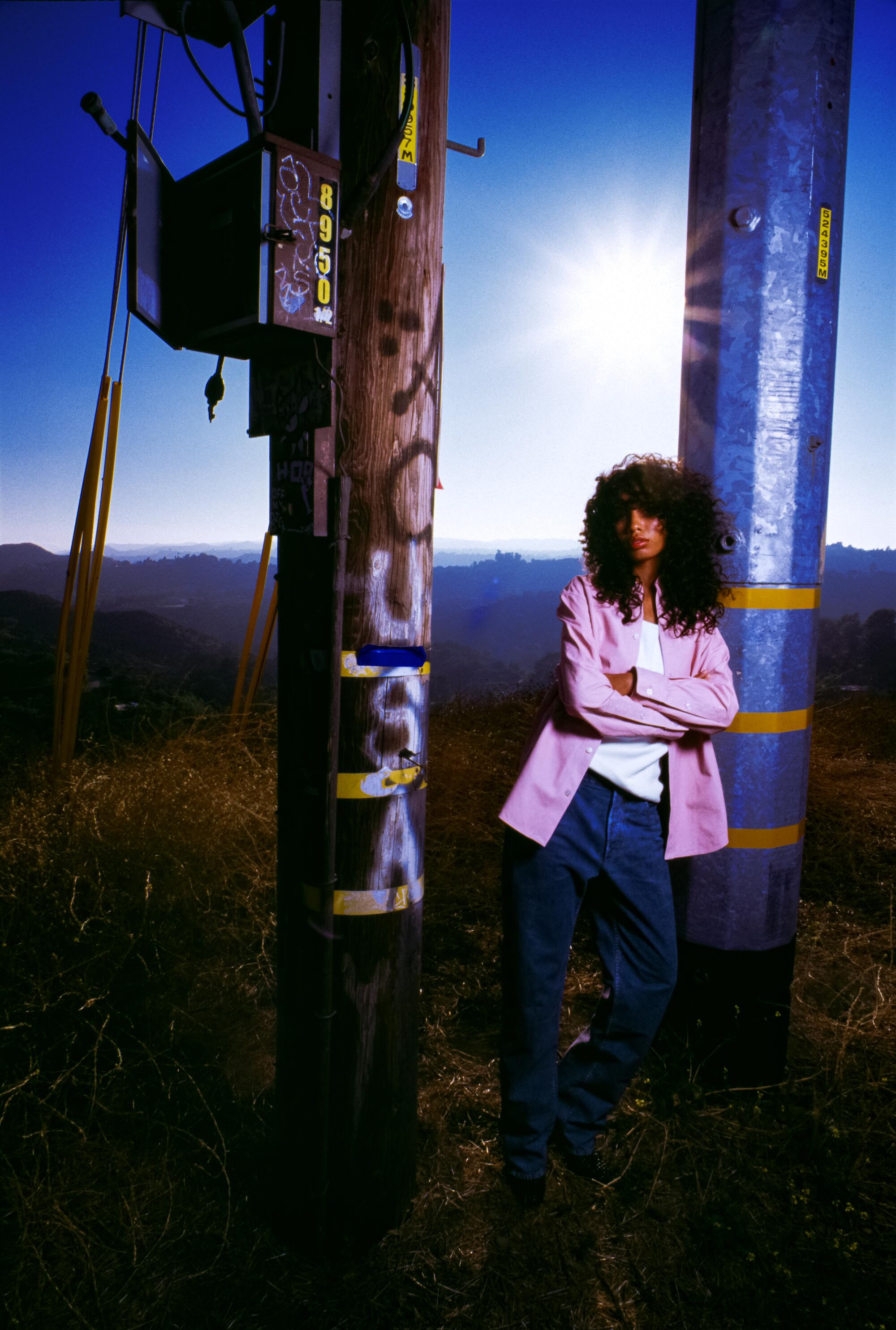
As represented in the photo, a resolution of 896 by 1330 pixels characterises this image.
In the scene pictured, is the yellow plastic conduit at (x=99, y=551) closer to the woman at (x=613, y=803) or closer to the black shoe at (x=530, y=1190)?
the woman at (x=613, y=803)

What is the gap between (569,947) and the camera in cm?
219

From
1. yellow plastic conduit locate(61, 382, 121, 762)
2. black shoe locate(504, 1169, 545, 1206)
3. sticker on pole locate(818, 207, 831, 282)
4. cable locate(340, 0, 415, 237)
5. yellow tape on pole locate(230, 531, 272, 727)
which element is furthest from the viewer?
yellow tape on pole locate(230, 531, 272, 727)

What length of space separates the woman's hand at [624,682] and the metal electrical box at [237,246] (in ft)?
4.03

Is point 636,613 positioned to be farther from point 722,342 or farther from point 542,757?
point 722,342

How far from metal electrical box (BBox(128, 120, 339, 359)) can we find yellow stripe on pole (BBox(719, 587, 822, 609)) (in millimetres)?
1624

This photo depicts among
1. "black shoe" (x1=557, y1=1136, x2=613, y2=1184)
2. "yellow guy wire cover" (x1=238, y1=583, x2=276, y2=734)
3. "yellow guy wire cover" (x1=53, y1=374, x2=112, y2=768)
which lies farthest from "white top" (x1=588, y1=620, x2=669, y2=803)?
"yellow guy wire cover" (x1=53, y1=374, x2=112, y2=768)

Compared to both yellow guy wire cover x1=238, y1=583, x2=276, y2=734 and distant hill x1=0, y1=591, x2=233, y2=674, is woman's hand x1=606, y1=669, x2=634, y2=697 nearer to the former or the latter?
yellow guy wire cover x1=238, y1=583, x2=276, y2=734

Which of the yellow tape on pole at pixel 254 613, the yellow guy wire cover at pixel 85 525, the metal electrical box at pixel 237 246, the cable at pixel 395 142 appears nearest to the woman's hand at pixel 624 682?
the metal electrical box at pixel 237 246

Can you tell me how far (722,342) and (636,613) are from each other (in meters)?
1.08

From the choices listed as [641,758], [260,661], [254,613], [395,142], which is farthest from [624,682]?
[260,661]

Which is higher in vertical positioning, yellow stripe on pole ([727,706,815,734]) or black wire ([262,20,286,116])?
black wire ([262,20,286,116])

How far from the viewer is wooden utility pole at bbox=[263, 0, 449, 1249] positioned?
1796mm

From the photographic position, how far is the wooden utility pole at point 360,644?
1.80 metres

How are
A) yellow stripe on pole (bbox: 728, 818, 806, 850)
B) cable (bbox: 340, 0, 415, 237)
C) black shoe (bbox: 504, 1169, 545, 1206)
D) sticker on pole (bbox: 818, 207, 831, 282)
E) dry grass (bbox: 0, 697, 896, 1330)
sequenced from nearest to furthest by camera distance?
1. cable (bbox: 340, 0, 415, 237)
2. dry grass (bbox: 0, 697, 896, 1330)
3. black shoe (bbox: 504, 1169, 545, 1206)
4. sticker on pole (bbox: 818, 207, 831, 282)
5. yellow stripe on pole (bbox: 728, 818, 806, 850)
